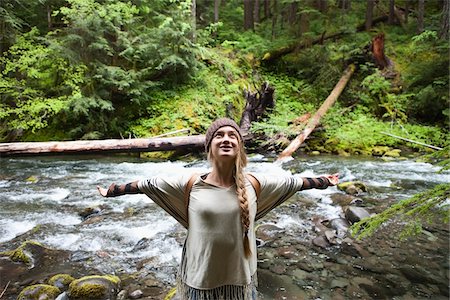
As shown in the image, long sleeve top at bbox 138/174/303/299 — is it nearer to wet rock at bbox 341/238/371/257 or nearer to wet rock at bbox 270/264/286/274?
wet rock at bbox 270/264/286/274

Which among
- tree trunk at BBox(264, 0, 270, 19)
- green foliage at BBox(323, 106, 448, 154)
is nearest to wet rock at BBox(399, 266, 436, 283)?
green foliage at BBox(323, 106, 448, 154)

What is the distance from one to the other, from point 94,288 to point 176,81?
1146 centimetres

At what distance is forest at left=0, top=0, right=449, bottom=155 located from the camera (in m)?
11.6

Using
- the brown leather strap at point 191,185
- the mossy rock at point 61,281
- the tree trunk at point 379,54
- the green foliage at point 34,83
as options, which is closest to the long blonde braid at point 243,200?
the brown leather strap at point 191,185

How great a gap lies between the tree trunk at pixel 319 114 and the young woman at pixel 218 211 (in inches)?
328

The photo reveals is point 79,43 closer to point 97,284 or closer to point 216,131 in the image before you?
point 97,284

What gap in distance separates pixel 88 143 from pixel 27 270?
3.53 m

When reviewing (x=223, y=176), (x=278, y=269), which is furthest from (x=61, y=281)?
(x=223, y=176)

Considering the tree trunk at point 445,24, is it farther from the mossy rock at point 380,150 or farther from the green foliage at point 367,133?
the mossy rock at point 380,150

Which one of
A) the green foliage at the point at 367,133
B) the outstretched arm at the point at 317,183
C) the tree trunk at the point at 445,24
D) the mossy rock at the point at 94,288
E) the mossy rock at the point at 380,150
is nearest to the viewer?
the outstretched arm at the point at 317,183

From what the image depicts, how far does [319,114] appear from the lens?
1350 cm

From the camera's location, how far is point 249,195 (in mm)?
2180

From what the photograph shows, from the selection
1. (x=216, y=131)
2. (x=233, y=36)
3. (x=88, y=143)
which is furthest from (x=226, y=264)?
(x=233, y=36)

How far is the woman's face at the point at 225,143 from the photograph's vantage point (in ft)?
7.08
